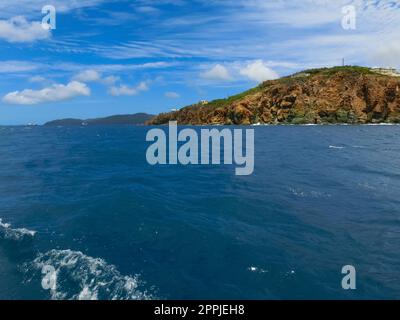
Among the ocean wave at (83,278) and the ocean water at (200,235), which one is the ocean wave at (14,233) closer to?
the ocean water at (200,235)

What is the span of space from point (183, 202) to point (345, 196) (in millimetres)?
13137

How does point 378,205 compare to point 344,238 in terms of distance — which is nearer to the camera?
point 344,238

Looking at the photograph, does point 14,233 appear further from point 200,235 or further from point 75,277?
point 200,235

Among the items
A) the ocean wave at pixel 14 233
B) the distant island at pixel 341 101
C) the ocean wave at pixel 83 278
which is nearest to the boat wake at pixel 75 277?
the ocean wave at pixel 83 278

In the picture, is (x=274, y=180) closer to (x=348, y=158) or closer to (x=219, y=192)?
(x=219, y=192)

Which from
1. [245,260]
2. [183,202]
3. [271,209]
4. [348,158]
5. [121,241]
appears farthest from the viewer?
[348,158]

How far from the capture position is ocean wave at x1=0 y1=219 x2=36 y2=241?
1927 centimetres

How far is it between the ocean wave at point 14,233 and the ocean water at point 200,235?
4.3 inches

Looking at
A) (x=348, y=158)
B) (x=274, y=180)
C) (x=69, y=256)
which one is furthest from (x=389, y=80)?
(x=69, y=256)

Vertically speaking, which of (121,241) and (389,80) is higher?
(389,80)

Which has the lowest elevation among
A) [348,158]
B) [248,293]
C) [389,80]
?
[248,293]

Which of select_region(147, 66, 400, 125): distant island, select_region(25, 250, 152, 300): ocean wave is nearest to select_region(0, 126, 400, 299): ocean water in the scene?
select_region(25, 250, 152, 300): ocean wave

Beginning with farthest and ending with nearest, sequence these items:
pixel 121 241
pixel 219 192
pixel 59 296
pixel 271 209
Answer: pixel 219 192, pixel 271 209, pixel 121 241, pixel 59 296

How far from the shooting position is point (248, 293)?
529 inches
